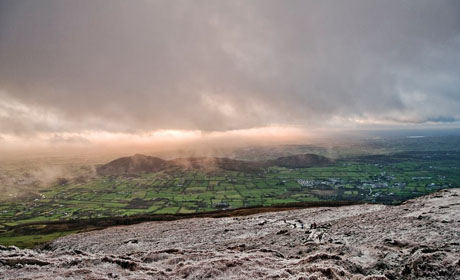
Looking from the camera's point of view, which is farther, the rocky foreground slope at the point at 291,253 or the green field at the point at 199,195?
the green field at the point at 199,195

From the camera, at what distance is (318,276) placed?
13883mm

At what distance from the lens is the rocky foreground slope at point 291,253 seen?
15.2 meters

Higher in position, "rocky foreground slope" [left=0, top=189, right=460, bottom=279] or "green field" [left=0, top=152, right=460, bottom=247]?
"rocky foreground slope" [left=0, top=189, right=460, bottom=279]

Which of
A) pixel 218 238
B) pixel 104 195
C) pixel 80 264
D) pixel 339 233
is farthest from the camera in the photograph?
pixel 104 195

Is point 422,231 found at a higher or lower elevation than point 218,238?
higher

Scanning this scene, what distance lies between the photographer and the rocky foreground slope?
1518 centimetres

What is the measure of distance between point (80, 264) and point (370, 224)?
31.2 metres

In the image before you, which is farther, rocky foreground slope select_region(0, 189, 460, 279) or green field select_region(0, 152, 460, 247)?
green field select_region(0, 152, 460, 247)

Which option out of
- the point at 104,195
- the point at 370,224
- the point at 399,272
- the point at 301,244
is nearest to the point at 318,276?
the point at 399,272

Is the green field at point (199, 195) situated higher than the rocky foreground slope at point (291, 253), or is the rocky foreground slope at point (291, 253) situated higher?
the rocky foreground slope at point (291, 253)

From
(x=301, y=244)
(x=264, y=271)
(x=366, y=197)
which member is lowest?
(x=366, y=197)

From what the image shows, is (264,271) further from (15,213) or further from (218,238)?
(15,213)

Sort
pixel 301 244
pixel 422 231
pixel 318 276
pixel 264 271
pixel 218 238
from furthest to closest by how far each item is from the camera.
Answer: pixel 218 238
pixel 301 244
pixel 422 231
pixel 264 271
pixel 318 276

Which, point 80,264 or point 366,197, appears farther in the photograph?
point 366,197
